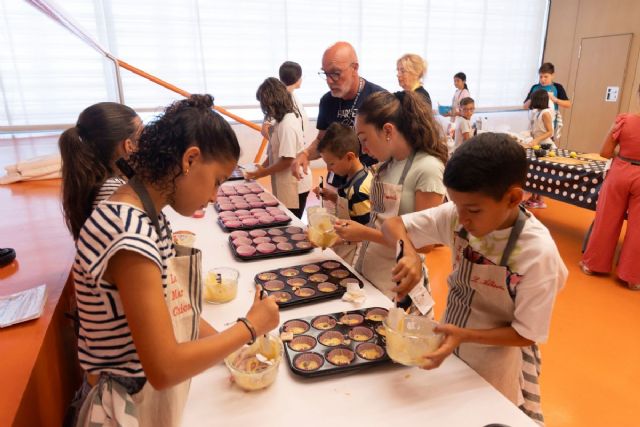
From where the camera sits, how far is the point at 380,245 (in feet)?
5.97

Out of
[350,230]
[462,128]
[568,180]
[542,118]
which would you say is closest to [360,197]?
[350,230]

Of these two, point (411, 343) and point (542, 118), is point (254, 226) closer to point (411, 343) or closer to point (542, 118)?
point (411, 343)

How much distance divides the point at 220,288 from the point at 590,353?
2416mm

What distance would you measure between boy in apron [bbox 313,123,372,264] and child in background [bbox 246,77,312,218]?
2.58ft

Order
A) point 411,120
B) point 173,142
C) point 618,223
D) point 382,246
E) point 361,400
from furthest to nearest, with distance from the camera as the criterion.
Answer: point 618,223
point 382,246
point 411,120
point 361,400
point 173,142

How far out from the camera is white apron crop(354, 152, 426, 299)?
1732 millimetres

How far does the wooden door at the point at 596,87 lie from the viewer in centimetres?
737

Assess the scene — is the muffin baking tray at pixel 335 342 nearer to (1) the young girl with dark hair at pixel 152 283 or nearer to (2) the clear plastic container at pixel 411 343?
(2) the clear plastic container at pixel 411 343

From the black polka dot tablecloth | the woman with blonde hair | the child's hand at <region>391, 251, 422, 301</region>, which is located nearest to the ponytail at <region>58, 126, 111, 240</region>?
the child's hand at <region>391, 251, 422, 301</region>

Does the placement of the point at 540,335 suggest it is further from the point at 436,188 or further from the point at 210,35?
the point at 210,35

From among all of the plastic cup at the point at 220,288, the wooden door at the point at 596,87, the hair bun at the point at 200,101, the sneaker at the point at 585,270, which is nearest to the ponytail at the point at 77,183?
the plastic cup at the point at 220,288

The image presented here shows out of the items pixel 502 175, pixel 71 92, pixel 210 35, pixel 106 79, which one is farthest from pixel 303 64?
pixel 502 175

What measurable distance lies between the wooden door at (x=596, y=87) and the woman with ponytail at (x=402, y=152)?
7.72 metres

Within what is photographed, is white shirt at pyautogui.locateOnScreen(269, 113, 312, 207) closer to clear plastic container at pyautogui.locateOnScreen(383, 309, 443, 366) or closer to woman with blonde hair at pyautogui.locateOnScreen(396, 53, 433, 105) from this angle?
woman with blonde hair at pyautogui.locateOnScreen(396, 53, 433, 105)
